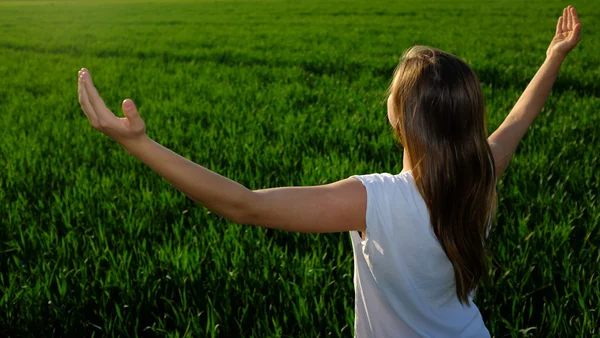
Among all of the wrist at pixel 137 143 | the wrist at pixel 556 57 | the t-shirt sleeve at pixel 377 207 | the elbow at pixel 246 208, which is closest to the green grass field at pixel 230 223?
the t-shirt sleeve at pixel 377 207

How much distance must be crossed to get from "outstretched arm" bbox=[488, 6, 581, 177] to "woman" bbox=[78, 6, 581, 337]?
41 cm

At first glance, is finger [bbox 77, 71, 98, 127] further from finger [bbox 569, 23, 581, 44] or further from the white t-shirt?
finger [bbox 569, 23, 581, 44]

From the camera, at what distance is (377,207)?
1272mm

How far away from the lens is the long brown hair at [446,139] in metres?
1.28

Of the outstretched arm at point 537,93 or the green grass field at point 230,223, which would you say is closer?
the outstretched arm at point 537,93

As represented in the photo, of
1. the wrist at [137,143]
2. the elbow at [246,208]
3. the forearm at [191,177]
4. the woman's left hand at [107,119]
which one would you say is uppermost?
the woman's left hand at [107,119]

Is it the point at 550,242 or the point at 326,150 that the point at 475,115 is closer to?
the point at 550,242

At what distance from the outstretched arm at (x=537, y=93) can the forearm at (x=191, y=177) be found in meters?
0.87

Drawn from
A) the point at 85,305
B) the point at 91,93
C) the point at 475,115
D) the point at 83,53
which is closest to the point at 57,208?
the point at 85,305

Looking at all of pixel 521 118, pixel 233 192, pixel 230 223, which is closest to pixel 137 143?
pixel 233 192

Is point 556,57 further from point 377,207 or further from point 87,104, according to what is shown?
point 87,104

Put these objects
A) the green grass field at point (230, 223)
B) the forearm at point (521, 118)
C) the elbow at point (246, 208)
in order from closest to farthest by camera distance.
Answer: the elbow at point (246, 208), the forearm at point (521, 118), the green grass field at point (230, 223)

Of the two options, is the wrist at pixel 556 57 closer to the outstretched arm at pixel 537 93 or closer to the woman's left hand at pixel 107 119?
the outstretched arm at pixel 537 93

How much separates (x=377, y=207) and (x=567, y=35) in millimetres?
1099
